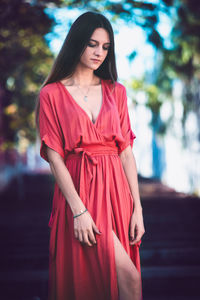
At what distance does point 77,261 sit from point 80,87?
0.91 meters

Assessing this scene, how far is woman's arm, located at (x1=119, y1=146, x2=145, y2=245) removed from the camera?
74.7 inches

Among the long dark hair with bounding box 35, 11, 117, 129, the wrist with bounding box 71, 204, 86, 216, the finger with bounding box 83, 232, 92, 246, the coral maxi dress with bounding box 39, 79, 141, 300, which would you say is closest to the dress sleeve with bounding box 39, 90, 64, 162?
the coral maxi dress with bounding box 39, 79, 141, 300

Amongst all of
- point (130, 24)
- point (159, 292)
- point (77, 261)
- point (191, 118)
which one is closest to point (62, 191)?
point (77, 261)

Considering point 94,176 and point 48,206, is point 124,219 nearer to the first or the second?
point 94,176

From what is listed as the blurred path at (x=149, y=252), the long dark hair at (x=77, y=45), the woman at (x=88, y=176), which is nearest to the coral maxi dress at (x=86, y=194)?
the woman at (x=88, y=176)

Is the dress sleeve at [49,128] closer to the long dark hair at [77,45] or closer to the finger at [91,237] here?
the long dark hair at [77,45]

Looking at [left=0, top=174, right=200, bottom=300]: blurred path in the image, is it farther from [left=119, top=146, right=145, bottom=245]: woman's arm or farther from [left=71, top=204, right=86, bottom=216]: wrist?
[left=71, top=204, right=86, bottom=216]: wrist

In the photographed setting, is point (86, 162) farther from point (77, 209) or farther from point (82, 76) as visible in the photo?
point (82, 76)

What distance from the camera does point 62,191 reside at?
1758 mm

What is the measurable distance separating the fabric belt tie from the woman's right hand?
112 millimetres

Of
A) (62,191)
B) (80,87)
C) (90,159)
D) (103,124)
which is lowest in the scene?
(62,191)

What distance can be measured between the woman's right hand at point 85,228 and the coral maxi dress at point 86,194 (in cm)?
4

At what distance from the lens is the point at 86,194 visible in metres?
1.79

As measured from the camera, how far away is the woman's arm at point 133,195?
1.90 m
